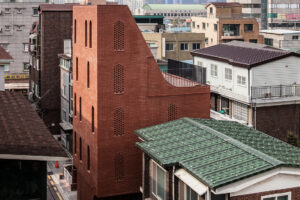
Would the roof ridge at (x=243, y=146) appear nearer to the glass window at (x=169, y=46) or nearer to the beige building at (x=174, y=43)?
the beige building at (x=174, y=43)

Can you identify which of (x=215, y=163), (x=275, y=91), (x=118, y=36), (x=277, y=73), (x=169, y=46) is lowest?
(x=215, y=163)

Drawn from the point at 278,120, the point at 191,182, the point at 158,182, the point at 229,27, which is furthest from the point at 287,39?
the point at 191,182

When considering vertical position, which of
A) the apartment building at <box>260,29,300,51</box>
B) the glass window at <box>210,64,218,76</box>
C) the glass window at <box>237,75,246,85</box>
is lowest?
the glass window at <box>237,75,246,85</box>

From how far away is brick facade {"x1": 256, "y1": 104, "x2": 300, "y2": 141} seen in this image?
53562 millimetres

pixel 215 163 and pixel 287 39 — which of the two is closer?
pixel 215 163

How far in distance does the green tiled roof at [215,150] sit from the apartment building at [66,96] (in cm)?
2741

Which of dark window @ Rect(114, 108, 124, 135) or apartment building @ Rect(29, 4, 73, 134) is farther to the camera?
apartment building @ Rect(29, 4, 73, 134)

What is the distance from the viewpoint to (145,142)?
116 feet

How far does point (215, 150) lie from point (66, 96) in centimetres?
4016

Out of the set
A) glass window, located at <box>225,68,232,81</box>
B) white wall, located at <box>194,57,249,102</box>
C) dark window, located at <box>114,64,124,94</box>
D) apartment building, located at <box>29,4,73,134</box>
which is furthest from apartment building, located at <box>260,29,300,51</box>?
dark window, located at <box>114,64,124,94</box>

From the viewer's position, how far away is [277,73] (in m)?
53.9

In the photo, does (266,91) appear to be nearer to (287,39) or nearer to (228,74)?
(228,74)

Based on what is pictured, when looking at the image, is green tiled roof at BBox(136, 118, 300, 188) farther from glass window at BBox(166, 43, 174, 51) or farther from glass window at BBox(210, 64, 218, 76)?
glass window at BBox(166, 43, 174, 51)

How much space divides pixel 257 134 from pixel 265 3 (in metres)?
164
